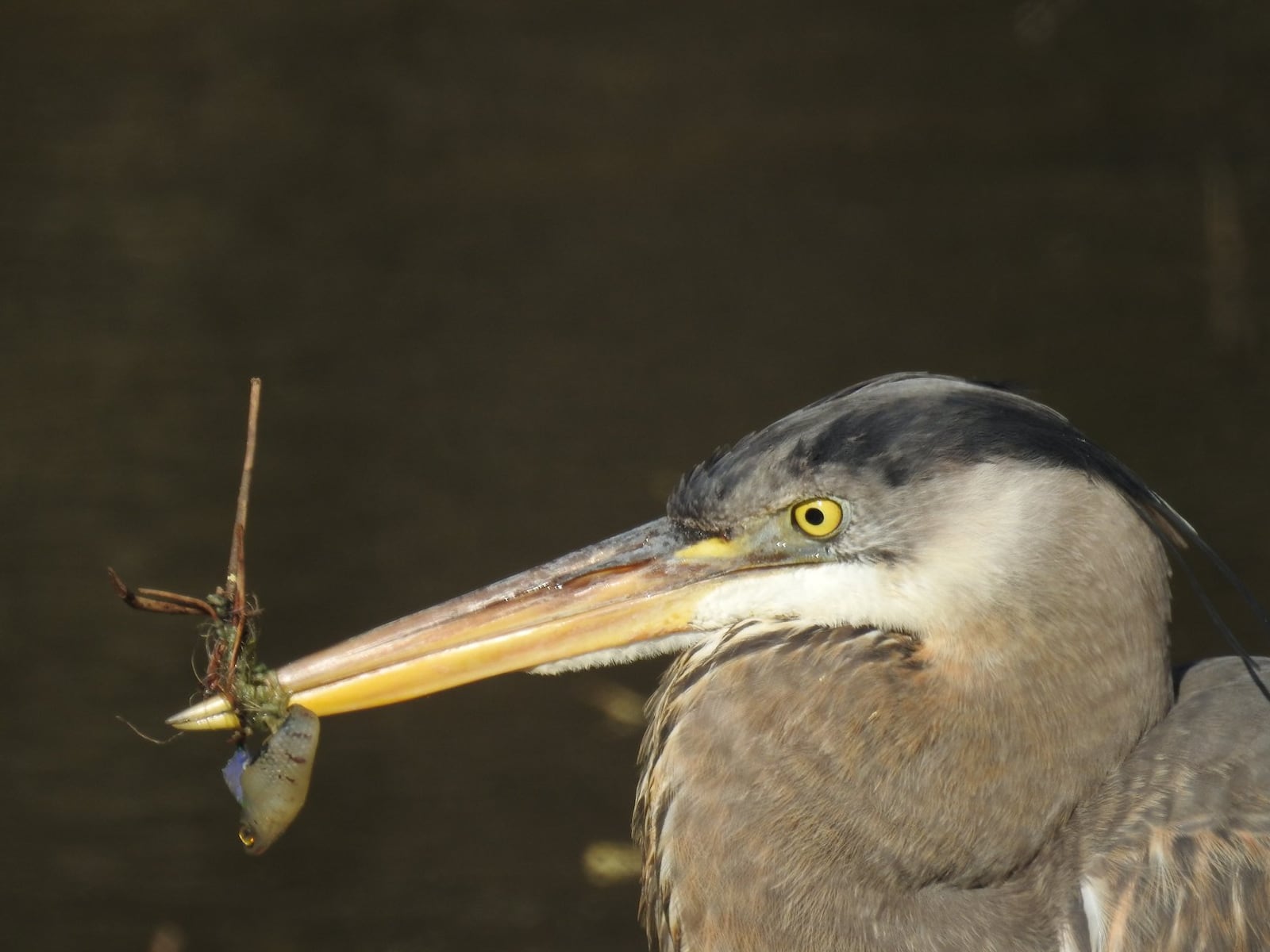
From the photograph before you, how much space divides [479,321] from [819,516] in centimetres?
207

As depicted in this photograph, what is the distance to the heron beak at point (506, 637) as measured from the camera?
5.26 feet

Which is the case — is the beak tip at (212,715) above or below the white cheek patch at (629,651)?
below

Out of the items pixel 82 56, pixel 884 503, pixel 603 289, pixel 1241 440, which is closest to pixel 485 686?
pixel 603 289

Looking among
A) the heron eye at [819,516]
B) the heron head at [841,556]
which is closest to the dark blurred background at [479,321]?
the heron head at [841,556]

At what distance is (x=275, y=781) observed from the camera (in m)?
1.57

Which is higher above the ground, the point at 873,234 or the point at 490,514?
the point at 873,234

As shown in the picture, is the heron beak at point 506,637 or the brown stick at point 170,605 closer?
the brown stick at point 170,605

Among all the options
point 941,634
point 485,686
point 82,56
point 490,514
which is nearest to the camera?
point 941,634

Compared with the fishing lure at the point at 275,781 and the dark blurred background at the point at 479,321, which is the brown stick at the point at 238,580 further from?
the dark blurred background at the point at 479,321

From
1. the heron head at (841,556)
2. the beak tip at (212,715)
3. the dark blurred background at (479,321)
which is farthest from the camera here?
the dark blurred background at (479,321)

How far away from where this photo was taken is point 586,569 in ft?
5.35

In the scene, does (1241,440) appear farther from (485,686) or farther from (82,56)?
(82,56)

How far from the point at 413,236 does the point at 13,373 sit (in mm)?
950

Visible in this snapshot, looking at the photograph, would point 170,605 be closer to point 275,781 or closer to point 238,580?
point 238,580
